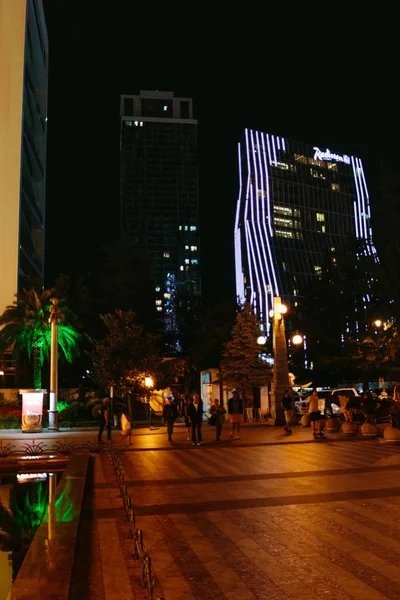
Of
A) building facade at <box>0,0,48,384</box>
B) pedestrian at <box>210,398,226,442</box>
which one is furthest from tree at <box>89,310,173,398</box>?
building facade at <box>0,0,48,384</box>

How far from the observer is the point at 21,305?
4325 centimetres

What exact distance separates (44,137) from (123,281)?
22.3m

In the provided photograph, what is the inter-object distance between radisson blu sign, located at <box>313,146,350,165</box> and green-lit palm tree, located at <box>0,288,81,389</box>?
11145cm

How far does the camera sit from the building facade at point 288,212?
4697 inches

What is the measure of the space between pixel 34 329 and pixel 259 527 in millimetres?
36330

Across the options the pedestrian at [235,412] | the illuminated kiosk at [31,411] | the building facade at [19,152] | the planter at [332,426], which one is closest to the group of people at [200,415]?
the pedestrian at [235,412]

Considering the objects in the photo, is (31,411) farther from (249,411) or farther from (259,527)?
(259,527)

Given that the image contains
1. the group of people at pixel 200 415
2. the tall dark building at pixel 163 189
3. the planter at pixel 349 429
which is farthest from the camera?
the tall dark building at pixel 163 189

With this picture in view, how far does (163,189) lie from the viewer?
16538cm

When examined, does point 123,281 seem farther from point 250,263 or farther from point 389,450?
point 250,263

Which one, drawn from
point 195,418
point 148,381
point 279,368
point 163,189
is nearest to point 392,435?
point 195,418

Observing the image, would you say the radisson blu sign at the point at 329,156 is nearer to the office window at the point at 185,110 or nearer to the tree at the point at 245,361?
the office window at the point at 185,110

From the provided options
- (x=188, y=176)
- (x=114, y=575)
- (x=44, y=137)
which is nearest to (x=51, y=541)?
(x=114, y=575)

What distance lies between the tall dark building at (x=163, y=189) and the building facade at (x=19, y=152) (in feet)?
303
